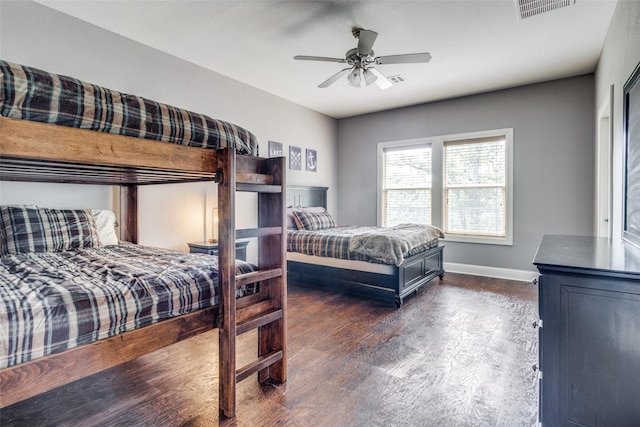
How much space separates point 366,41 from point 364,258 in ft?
7.07

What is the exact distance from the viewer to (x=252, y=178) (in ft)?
6.13

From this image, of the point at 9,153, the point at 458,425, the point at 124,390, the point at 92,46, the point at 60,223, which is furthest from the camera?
the point at 92,46

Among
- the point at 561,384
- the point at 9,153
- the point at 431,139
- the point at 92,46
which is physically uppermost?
the point at 92,46

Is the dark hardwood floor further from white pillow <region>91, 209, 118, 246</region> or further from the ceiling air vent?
the ceiling air vent

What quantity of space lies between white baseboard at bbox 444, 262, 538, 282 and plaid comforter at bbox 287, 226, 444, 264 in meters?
0.90

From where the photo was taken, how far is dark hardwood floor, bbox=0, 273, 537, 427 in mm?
1668

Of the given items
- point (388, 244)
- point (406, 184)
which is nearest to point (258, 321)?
point (388, 244)

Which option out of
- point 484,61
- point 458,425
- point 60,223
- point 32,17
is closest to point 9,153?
point 60,223

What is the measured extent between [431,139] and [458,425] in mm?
4410

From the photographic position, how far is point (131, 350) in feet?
4.45

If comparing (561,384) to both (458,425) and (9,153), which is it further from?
(9,153)

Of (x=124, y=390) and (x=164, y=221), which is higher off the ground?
(x=164, y=221)

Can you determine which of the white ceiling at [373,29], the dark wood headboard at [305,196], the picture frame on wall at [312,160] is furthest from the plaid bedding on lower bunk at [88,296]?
the picture frame on wall at [312,160]

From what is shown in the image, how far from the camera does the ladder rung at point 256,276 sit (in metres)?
1.76
